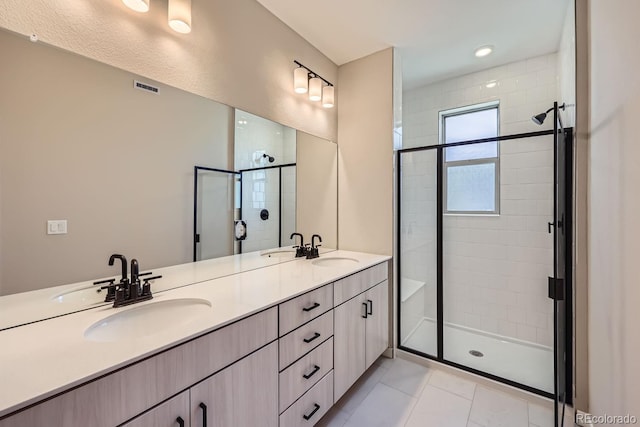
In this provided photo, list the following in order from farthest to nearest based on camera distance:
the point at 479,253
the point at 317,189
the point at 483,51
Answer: the point at 479,253
the point at 317,189
the point at 483,51

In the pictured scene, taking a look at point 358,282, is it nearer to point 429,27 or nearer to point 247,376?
point 247,376

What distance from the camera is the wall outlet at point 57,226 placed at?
106cm

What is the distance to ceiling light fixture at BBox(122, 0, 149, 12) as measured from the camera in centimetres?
123

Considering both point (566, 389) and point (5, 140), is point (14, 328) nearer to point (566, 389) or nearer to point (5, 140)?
point (5, 140)

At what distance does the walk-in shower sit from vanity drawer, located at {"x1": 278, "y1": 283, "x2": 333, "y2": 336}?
113 centimetres

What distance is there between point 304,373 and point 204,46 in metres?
1.88

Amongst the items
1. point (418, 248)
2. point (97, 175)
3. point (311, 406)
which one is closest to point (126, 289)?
point (97, 175)

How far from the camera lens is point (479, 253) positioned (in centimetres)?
272

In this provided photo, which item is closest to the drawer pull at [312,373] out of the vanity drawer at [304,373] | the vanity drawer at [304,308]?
the vanity drawer at [304,373]

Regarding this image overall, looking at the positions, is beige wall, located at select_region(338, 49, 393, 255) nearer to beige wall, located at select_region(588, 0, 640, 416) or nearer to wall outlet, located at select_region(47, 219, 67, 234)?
beige wall, located at select_region(588, 0, 640, 416)

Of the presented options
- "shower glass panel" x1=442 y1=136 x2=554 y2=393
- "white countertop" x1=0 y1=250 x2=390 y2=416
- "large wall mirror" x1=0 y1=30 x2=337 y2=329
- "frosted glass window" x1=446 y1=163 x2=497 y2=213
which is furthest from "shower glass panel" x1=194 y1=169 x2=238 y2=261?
"frosted glass window" x1=446 y1=163 x2=497 y2=213

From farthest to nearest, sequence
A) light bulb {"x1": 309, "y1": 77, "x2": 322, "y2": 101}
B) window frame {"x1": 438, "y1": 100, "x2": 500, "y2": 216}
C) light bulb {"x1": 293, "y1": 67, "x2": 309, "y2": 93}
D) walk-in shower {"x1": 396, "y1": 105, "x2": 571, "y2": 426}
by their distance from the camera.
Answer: window frame {"x1": 438, "y1": 100, "x2": 500, "y2": 216}, walk-in shower {"x1": 396, "y1": 105, "x2": 571, "y2": 426}, light bulb {"x1": 309, "y1": 77, "x2": 322, "y2": 101}, light bulb {"x1": 293, "y1": 67, "x2": 309, "y2": 93}

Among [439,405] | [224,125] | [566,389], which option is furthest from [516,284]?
[224,125]

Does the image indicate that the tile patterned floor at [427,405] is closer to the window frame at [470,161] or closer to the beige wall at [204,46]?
the window frame at [470,161]
